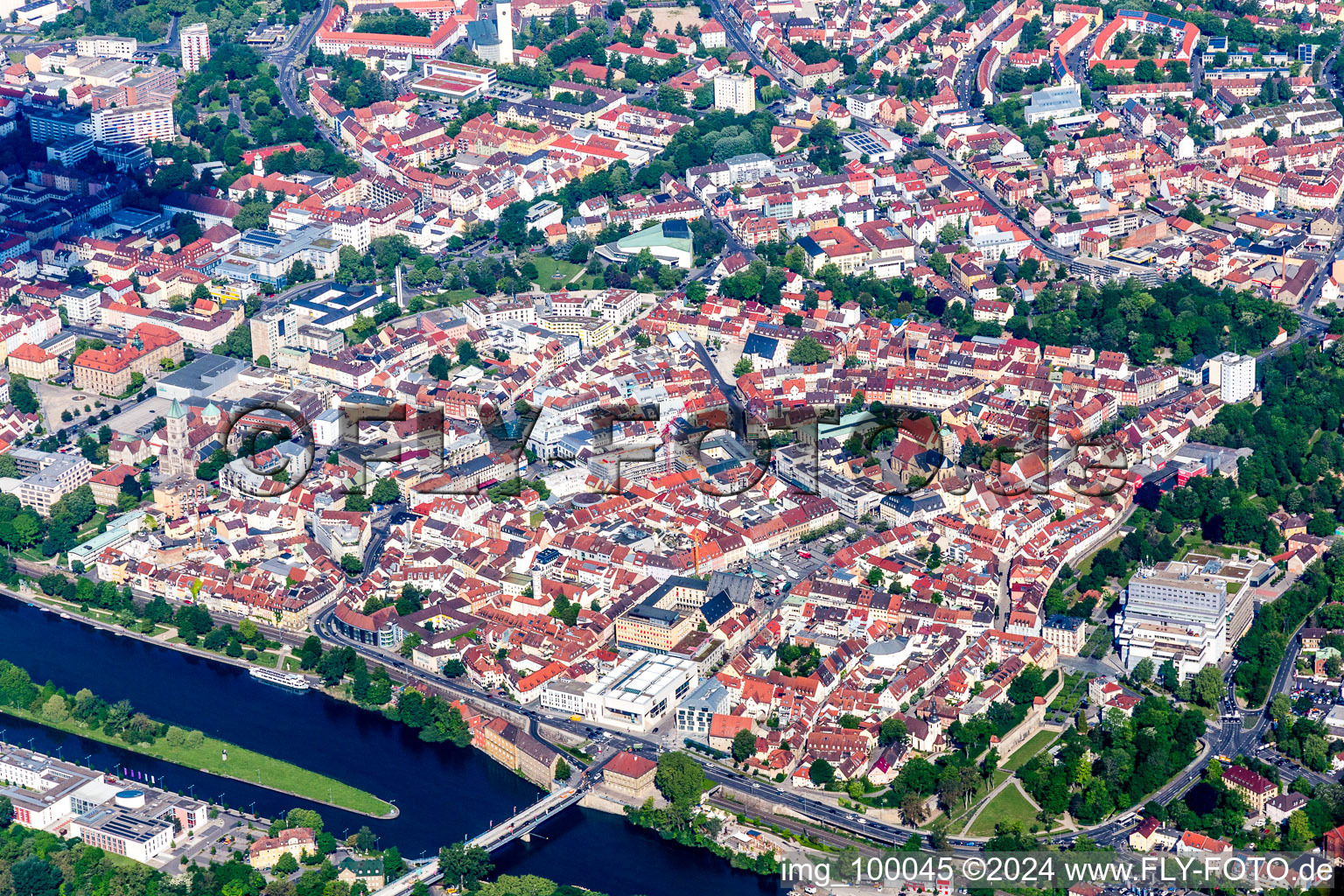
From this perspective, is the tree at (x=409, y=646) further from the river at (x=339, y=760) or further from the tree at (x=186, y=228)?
the tree at (x=186, y=228)

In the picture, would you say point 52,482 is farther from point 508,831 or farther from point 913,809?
point 913,809

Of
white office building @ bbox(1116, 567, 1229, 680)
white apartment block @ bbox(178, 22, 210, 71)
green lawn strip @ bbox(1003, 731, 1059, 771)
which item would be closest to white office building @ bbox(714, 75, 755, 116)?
white apartment block @ bbox(178, 22, 210, 71)

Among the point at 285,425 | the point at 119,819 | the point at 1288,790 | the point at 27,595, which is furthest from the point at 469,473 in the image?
the point at 1288,790

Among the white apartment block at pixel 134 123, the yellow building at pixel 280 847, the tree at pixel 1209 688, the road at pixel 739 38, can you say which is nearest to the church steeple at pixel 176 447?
the yellow building at pixel 280 847

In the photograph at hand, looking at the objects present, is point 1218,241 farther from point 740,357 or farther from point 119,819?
point 119,819

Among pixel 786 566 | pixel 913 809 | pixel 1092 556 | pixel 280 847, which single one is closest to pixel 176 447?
pixel 786 566
